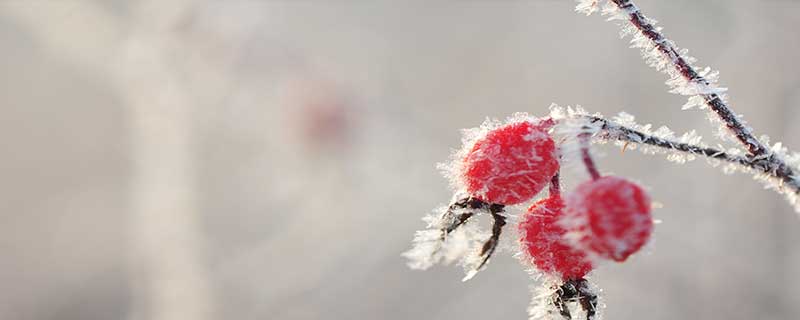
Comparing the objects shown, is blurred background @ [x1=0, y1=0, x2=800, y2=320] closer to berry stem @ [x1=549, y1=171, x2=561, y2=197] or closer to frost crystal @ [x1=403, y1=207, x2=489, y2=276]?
berry stem @ [x1=549, y1=171, x2=561, y2=197]

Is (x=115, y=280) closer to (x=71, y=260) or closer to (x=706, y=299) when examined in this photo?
(x=71, y=260)

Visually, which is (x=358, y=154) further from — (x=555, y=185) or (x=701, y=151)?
(x=701, y=151)

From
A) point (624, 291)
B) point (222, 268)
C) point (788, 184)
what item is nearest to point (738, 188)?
point (624, 291)

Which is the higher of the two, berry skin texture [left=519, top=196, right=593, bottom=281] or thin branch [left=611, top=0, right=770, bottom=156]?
thin branch [left=611, top=0, right=770, bottom=156]

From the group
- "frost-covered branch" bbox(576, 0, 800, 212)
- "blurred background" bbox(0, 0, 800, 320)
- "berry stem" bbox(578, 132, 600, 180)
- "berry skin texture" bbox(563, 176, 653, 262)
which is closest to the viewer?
"berry skin texture" bbox(563, 176, 653, 262)

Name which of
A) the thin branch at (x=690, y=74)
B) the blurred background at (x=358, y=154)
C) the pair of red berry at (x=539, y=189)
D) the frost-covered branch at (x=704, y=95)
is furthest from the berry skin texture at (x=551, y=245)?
the blurred background at (x=358, y=154)

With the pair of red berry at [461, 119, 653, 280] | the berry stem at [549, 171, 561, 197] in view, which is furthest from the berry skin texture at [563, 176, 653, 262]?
the berry stem at [549, 171, 561, 197]
